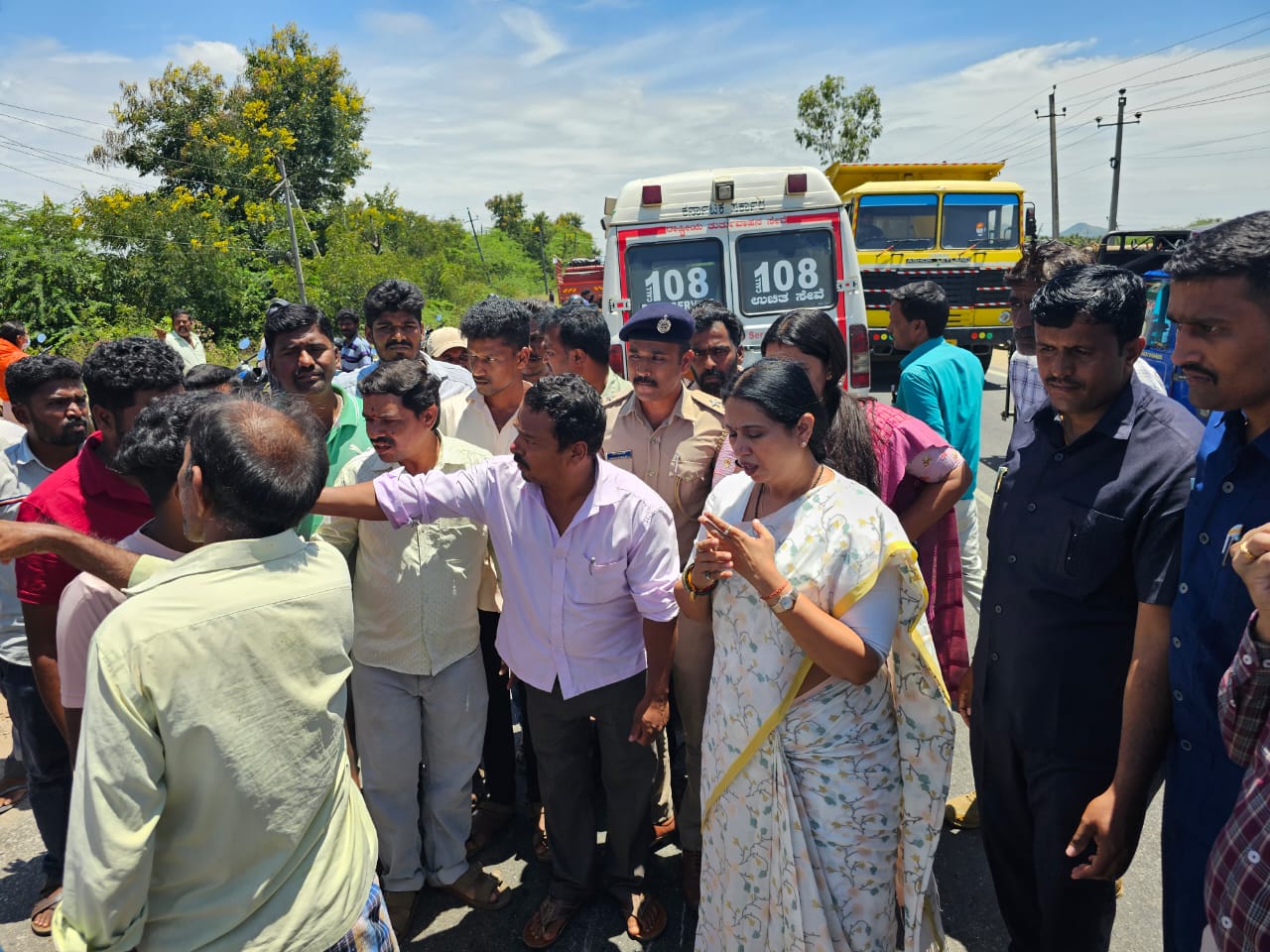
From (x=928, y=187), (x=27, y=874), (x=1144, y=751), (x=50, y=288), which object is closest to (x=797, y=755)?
(x=1144, y=751)

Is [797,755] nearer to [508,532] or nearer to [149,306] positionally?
[508,532]

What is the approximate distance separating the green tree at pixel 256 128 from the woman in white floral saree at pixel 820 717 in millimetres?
32296

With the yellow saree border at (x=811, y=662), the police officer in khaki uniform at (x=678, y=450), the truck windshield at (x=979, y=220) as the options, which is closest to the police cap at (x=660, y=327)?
the police officer in khaki uniform at (x=678, y=450)

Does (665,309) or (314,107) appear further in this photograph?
(314,107)

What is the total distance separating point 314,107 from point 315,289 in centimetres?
1282

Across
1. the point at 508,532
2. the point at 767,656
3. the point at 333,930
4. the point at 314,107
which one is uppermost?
the point at 314,107

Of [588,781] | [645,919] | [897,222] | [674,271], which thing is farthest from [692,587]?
[897,222]

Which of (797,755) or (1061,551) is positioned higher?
(1061,551)

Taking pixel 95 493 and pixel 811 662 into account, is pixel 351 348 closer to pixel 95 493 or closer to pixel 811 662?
pixel 95 493

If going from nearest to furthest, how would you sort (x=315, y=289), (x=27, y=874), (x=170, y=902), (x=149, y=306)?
1. (x=170, y=902)
2. (x=27, y=874)
3. (x=149, y=306)
4. (x=315, y=289)

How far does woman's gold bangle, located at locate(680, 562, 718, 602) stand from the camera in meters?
2.08

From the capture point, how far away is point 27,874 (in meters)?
3.12

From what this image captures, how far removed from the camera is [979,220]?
12625mm

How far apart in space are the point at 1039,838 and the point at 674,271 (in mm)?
5314
